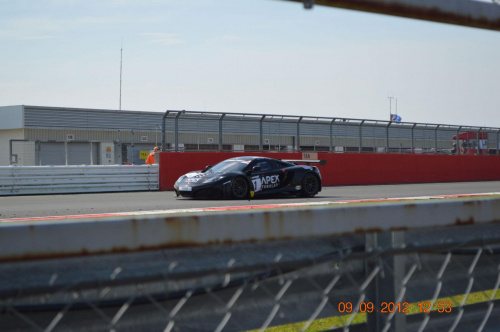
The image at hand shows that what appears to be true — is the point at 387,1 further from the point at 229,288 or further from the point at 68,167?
the point at 68,167

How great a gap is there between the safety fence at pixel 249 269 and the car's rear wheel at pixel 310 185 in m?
14.2

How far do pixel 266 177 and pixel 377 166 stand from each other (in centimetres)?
1085

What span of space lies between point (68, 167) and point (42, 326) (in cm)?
1774

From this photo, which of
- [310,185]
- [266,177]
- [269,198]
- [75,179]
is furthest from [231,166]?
[75,179]

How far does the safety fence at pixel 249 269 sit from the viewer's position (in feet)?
4.97

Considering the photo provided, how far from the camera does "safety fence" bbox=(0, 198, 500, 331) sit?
1.52 meters

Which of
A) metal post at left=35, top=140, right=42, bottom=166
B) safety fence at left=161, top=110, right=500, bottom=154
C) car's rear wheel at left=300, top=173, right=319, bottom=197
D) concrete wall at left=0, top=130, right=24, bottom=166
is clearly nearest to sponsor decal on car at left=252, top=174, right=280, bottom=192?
car's rear wheel at left=300, top=173, right=319, bottom=197

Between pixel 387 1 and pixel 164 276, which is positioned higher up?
pixel 387 1

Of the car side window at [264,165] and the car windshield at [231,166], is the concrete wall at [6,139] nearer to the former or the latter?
the car windshield at [231,166]

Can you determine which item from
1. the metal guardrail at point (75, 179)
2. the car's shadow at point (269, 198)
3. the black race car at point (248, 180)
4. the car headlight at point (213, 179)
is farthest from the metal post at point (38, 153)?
the car headlight at point (213, 179)

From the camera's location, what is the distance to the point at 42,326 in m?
1.62

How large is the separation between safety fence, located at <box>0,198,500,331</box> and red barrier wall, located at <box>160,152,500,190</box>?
18391mm

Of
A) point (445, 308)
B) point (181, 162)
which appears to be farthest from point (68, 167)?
Answer: point (445, 308)
